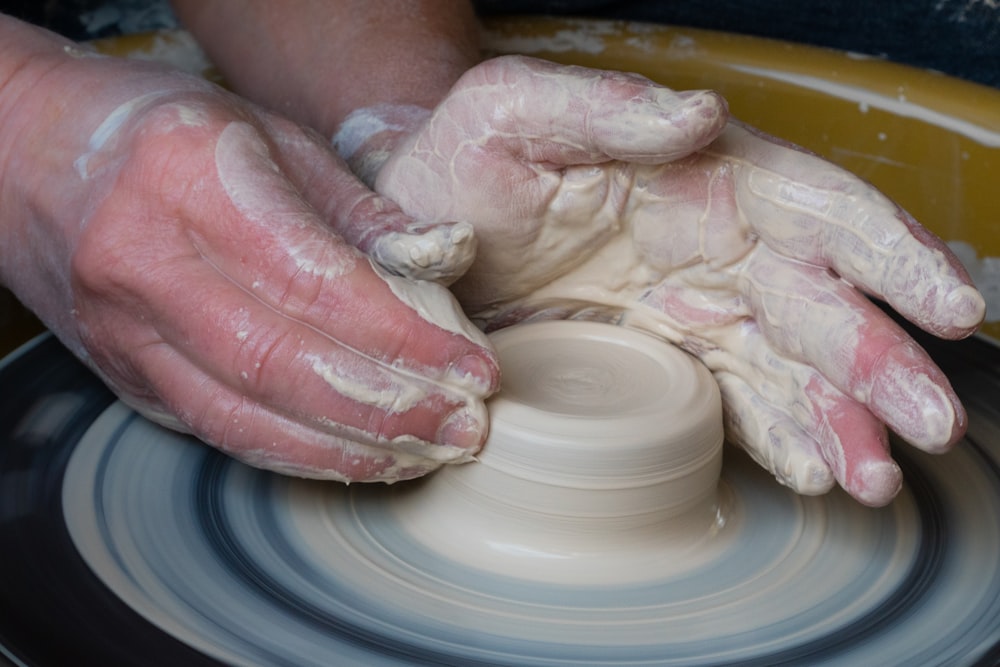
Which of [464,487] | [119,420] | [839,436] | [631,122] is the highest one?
[631,122]

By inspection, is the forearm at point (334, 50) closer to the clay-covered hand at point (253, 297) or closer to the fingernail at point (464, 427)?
the clay-covered hand at point (253, 297)

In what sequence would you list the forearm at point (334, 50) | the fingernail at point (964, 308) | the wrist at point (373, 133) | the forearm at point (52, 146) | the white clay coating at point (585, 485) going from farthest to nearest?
the forearm at point (334, 50), the wrist at point (373, 133), the forearm at point (52, 146), the white clay coating at point (585, 485), the fingernail at point (964, 308)

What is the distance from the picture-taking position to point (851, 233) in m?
0.95

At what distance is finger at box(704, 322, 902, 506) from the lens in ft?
3.08

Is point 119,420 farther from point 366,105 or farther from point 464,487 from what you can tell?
point 366,105

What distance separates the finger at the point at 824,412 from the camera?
94cm

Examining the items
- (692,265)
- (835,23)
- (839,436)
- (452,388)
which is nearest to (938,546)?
(839,436)

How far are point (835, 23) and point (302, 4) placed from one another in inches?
34.7

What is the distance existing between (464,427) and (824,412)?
12.3 inches

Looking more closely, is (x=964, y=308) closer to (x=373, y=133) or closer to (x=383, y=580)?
(x=383, y=580)

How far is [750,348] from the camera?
3.59 feet

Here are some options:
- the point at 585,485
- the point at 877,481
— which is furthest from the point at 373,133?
the point at 877,481

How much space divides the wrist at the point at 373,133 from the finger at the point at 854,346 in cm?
→ 45

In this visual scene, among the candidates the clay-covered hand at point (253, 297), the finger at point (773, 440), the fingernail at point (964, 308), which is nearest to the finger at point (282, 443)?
the clay-covered hand at point (253, 297)
